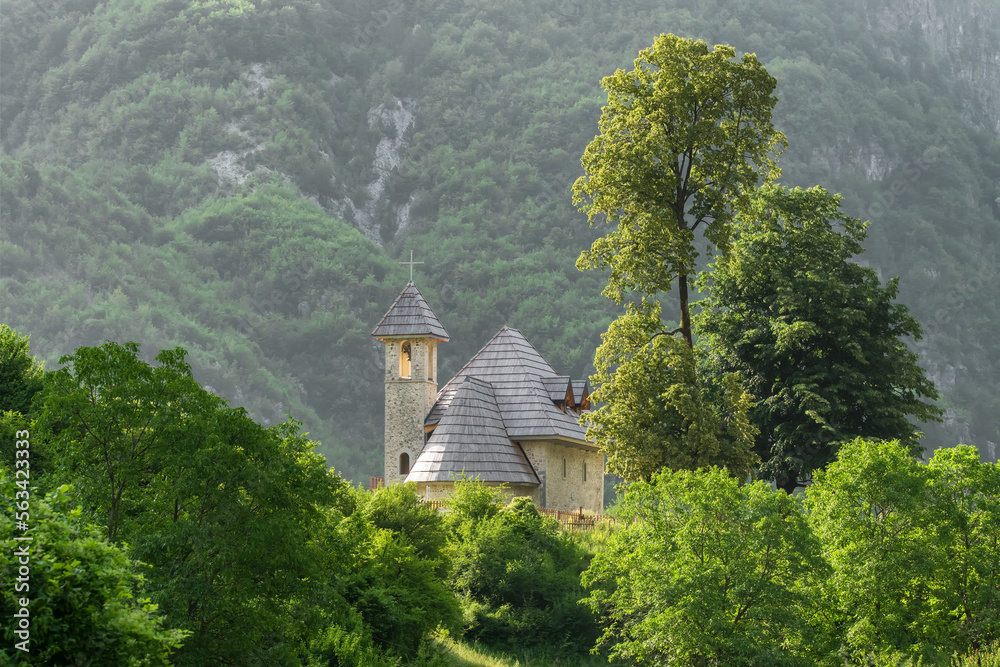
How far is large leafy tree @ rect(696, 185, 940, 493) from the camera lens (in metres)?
30.2

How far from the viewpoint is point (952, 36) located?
471ft

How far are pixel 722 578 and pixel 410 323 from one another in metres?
23.1

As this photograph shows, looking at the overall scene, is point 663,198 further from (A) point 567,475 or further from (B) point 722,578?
(A) point 567,475

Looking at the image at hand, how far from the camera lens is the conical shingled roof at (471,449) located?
116 feet

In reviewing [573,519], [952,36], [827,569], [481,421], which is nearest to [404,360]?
[481,421]

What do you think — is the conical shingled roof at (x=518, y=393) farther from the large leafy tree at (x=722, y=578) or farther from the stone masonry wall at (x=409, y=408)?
the large leafy tree at (x=722, y=578)

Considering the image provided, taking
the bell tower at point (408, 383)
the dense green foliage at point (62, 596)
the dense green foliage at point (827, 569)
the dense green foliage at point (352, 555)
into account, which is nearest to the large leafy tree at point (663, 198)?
the dense green foliage at point (352, 555)

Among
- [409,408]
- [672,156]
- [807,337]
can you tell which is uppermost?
[672,156]

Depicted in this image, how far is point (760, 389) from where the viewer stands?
106 ft

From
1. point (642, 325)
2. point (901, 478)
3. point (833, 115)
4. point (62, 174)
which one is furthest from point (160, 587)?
point (833, 115)

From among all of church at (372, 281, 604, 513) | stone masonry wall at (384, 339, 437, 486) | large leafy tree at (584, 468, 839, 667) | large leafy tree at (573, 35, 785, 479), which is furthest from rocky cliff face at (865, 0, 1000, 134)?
large leafy tree at (584, 468, 839, 667)

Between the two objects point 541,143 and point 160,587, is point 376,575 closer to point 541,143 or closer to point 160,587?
point 160,587

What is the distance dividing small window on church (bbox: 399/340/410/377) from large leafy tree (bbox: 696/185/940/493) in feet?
35.5

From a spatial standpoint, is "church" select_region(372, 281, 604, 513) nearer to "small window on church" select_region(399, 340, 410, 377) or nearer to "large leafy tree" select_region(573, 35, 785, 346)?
"small window on church" select_region(399, 340, 410, 377)
